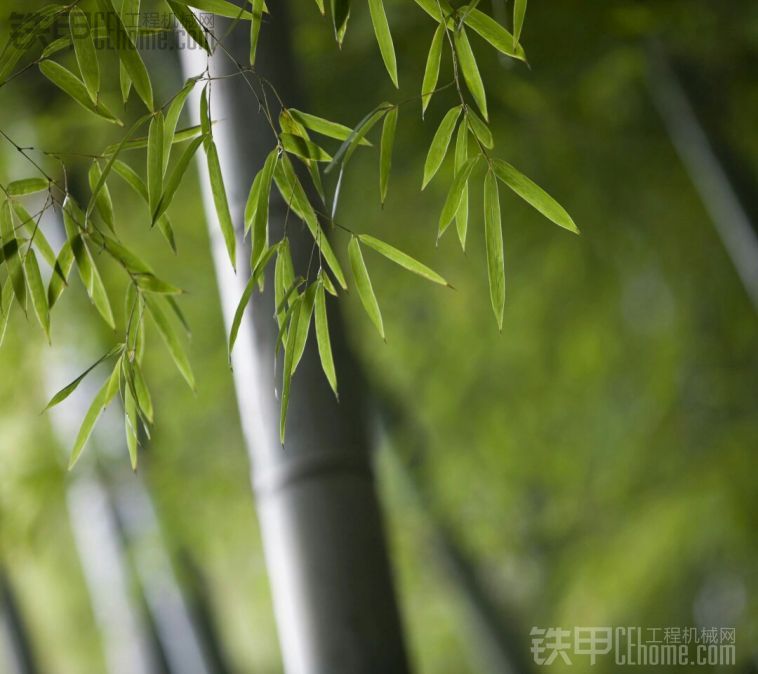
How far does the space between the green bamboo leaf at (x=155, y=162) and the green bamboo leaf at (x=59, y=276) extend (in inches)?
4.4

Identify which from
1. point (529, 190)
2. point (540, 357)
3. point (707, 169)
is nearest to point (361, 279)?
point (529, 190)

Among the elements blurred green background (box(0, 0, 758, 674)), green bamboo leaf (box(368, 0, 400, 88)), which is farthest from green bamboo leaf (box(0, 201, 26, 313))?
blurred green background (box(0, 0, 758, 674))

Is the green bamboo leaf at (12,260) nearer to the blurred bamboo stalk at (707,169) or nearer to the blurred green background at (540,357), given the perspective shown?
the blurred green background at (540,357)

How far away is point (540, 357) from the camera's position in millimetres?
2877

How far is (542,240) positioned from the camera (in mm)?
2621

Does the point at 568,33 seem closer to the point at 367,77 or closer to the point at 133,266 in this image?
the point at 367,77

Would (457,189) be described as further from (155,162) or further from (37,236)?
(37,236)

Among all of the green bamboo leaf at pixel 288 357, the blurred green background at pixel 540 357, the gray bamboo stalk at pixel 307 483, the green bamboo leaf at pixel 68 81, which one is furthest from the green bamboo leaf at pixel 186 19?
the blurred green background at pixel 540 357

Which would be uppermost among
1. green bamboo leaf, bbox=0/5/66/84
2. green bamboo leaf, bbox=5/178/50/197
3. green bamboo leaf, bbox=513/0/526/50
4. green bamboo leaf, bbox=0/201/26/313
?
green bamboo leaf, bbox=0/5/66/84

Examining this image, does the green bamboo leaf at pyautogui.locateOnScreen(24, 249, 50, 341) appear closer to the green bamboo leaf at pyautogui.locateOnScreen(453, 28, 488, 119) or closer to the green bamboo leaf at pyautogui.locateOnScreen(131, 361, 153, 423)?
the green bamboo leaf at pyautogui.locateOnScreen(131, 361, 153, 423)

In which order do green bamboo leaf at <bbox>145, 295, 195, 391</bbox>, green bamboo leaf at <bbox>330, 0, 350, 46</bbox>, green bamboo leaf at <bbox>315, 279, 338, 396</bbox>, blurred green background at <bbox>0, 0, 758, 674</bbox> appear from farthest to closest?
blurred green background at <bbox>0, 0, 758, 674</bbox> → green bamboo leaf at <bbox>145, 295, 195, 391</bbox> → green bamboo leaf at <bbox>315, 279, 338, 396</bbox> → green bamboo leaf at <bbox>330, 0, 350, 46</bbox>

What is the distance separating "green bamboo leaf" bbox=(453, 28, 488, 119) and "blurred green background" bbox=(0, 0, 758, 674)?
1.26m

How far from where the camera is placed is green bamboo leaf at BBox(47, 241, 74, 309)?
679 millimetres

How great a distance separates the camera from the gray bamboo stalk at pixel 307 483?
885 mm
